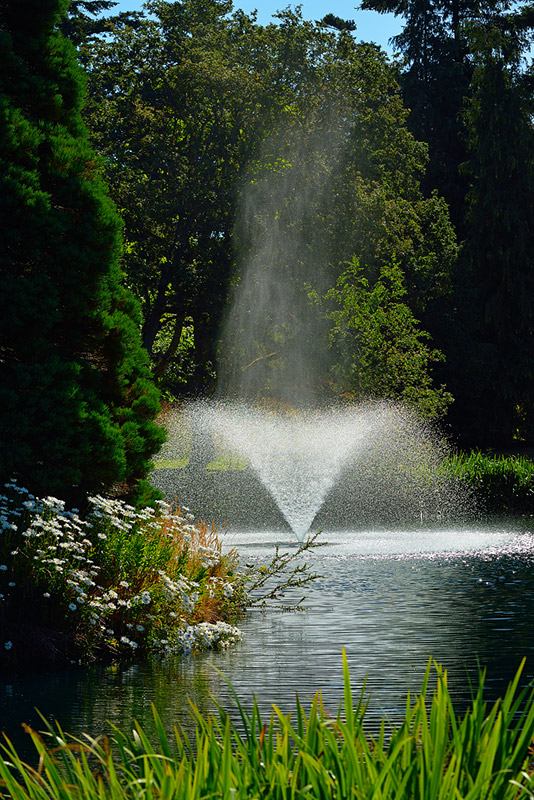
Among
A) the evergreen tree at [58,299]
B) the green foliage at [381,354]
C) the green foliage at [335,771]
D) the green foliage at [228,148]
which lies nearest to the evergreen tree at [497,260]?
the green foliage at [228,148]

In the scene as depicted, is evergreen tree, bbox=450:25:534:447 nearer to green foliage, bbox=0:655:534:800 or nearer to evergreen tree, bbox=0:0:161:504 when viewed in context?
evergreen tree, bbox=0:0:161:504

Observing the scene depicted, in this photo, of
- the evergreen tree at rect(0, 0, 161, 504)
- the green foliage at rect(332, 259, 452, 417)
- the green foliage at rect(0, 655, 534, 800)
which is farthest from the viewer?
the green foliage at rect(332, 259, 452, 417)

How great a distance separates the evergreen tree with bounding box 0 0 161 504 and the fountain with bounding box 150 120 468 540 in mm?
15454

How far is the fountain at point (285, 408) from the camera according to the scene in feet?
86.7

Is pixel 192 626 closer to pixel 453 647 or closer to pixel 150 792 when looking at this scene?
pixel 453 647

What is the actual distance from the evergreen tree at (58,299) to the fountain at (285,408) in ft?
50.7

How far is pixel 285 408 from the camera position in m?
34.6

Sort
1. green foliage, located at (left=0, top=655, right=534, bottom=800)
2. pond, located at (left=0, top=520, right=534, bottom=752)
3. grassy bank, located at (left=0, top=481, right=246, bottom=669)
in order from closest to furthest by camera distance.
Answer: green foliage, located at (left=0, top=655, right=534, bottom=800) → pond, located at (left=0, top=520, right=534, bottom=752) → grassy bank, located at (left=0, top=481, right=246, bottom=669)

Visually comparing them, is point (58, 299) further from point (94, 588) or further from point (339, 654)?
point (339, 654)

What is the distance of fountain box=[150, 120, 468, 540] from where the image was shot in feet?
86.7

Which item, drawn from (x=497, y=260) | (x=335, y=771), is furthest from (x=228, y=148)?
(x=335, y=771)

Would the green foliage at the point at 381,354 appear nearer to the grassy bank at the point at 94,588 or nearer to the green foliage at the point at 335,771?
the grassy bank at the point at 94,588

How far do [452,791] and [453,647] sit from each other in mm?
5417

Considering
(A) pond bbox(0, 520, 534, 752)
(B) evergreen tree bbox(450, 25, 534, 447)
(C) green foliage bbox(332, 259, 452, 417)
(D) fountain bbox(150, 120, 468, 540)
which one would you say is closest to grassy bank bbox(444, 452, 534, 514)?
(D) fountain bbox(150, 120, 468, 540)
